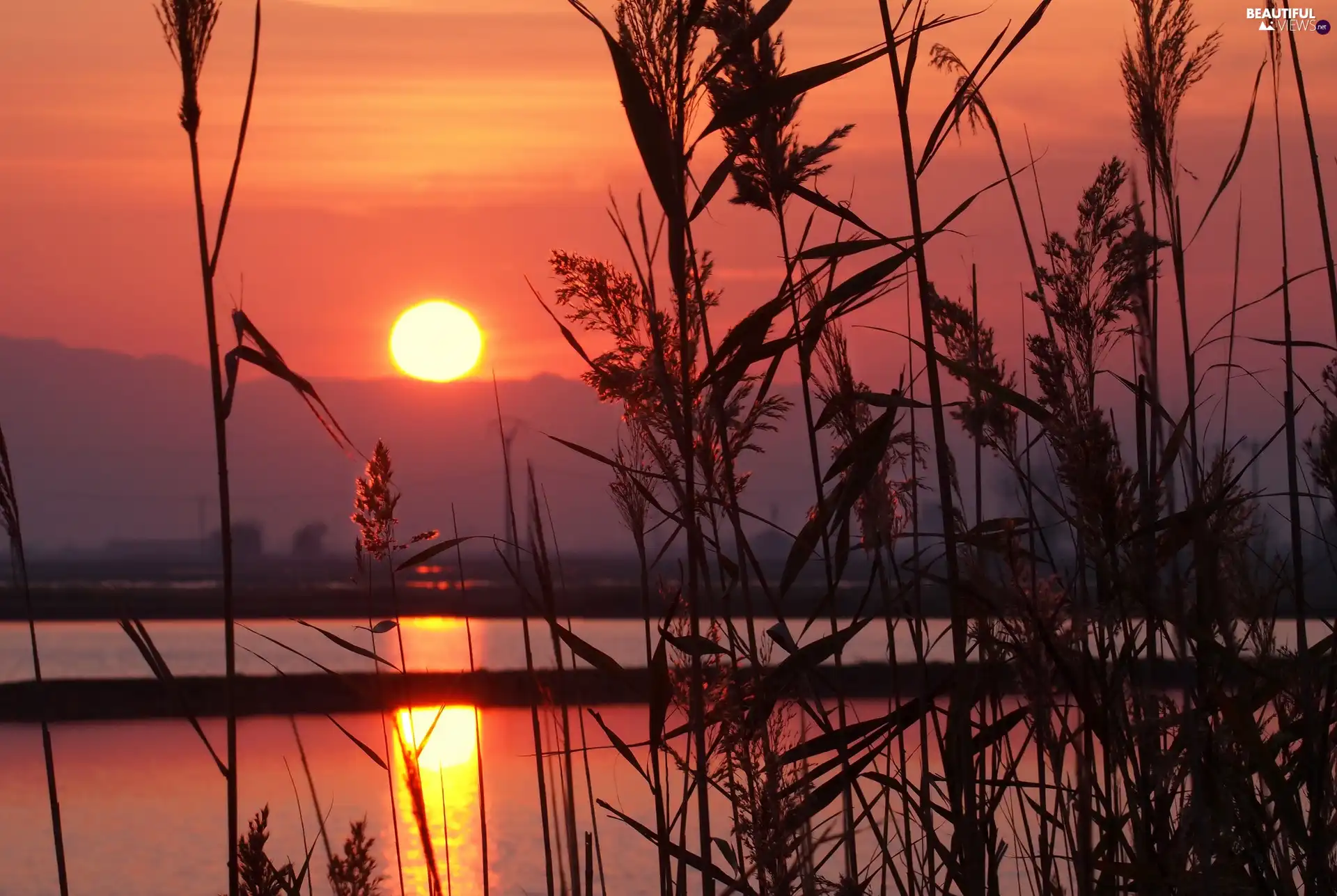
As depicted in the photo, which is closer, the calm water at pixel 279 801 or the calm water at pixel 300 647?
the calm water at pixel 279 801

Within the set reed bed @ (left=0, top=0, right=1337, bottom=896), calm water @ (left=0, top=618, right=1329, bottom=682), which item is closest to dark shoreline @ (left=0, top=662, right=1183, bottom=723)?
calm water @ (left=0, top=618, right=1329, bottom=682)

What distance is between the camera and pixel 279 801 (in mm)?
10062

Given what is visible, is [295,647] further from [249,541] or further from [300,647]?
[249,541]

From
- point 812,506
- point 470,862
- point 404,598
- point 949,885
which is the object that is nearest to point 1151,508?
point 812,506

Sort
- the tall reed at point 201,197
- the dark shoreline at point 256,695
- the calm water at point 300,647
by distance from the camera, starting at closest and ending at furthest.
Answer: the tall reed at point 201,197 → the dark shoreline at point 256,695 → the calm water at point 300,647

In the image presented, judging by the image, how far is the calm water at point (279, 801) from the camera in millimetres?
7688

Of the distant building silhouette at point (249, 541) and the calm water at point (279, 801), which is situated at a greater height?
the distant building silhouette at point (249, 541)

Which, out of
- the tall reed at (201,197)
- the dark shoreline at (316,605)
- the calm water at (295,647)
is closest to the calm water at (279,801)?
the tall reed at (201,197)

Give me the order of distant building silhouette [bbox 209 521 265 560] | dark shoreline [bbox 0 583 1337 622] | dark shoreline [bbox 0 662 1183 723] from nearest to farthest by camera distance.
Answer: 1. dark shoreline [bbox 0 662 1183 723]
2. dark shoreline [bbox 0 583 1337 622]
3. distant building silhouette [bbox 209 521 265 560]

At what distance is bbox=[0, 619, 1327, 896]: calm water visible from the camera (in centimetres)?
769

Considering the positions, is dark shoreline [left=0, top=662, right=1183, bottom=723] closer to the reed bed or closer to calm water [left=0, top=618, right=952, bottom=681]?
calm water [left=0, top=618, right=952, bottom=681]

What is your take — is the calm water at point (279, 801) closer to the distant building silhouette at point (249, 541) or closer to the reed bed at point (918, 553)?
the reed bed at point (918, 553)

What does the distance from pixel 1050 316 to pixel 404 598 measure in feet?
154

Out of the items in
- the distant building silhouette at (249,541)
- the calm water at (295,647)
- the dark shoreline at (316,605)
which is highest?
the distant building silhouette at (249,541)
